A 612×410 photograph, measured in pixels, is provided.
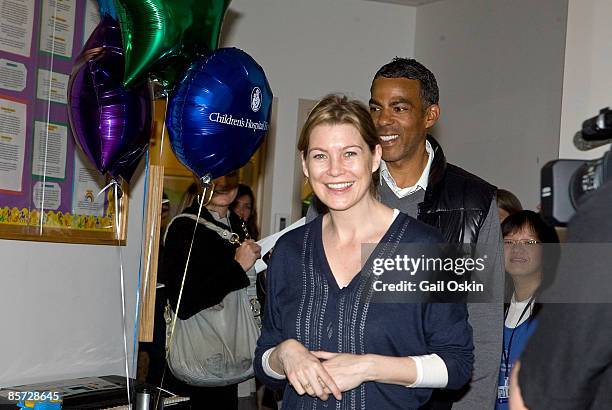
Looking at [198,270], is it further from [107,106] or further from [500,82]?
[500,82]

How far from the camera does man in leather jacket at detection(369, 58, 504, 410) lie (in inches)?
80.4

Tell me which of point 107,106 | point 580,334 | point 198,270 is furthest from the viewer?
point 198,270

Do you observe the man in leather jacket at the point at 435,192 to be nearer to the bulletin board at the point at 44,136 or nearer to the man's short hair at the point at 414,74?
the man's short hair at the point at 414,74

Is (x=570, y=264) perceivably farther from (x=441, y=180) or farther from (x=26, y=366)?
(x=26, y=366)

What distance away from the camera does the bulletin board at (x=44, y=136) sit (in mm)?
2818

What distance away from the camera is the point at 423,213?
82.6 inches

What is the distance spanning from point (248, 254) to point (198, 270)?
0.19 meters

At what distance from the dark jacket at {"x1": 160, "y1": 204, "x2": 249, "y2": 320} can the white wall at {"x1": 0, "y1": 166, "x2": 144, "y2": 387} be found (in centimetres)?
39

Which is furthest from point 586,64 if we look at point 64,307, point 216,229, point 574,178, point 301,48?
point 301,48

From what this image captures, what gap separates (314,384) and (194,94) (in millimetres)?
1058

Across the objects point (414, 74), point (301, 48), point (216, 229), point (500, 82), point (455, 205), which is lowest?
point (216, 229)

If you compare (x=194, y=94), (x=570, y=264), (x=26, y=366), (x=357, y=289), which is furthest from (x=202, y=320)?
(x=570, y=264)

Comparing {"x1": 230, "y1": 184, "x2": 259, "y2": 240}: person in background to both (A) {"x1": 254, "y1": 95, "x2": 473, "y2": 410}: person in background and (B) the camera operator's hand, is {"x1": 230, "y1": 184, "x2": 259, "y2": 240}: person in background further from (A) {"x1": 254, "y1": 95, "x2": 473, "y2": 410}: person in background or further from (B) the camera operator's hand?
(A) {"x1": 254, "y1": 95, "x2": 473, "y2": 410}: person in background

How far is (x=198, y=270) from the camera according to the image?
2.95 meters
